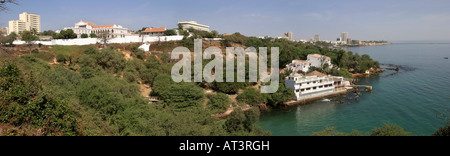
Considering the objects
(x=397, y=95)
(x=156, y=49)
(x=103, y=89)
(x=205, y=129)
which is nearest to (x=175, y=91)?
(x=103, y=89)

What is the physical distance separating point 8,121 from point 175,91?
9.73 meters

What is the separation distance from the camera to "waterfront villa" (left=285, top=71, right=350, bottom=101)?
59.7ft

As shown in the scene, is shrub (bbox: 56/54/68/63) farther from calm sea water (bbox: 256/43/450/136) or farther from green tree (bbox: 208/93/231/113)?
calm sea water (bbox: 256/43/450/136)

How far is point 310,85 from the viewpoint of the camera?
738 inches

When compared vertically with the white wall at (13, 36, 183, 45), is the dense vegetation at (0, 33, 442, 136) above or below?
below

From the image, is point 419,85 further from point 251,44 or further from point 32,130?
point 32,130

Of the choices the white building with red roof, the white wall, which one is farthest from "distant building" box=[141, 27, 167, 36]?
the white building with red roof

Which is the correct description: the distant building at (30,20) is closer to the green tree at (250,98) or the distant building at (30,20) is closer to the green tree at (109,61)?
the green tree at (109,61)

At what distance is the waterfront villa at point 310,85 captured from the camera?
59.7 feet

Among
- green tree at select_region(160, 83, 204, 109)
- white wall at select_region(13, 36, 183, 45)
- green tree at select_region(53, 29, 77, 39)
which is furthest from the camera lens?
green tree at select_region(53, 29, 77, 39)

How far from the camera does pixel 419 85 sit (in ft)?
74.9

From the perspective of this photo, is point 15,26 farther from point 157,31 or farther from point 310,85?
point 310,85

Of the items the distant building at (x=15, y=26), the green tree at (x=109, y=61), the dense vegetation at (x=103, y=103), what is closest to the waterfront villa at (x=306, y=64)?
the dense vegetation at (x=103, y=103)
